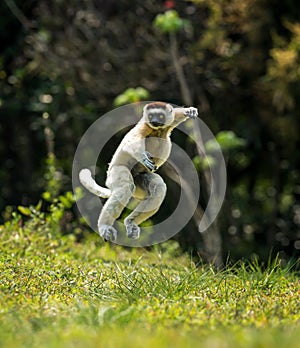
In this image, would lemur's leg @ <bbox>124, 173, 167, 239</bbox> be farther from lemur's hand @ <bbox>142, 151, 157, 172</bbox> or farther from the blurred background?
the blurred background

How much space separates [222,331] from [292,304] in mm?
1159

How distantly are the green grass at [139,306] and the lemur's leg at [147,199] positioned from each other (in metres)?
0.36

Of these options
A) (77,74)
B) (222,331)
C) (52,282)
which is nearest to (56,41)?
(77,74)

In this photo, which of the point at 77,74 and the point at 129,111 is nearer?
the point at 129,111

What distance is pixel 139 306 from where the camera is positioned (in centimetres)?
408

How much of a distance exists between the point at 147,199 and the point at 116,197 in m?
0.28

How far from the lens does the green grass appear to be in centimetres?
330

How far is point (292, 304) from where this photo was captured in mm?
4582

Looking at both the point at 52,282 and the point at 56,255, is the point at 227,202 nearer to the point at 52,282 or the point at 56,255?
the point at 56,255

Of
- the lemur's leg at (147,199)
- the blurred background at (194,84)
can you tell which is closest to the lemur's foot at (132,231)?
the lemur's leg at (147,199)

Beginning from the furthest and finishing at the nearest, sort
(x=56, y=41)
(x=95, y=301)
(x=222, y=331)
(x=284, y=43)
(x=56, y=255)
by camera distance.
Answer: (x=56, y=41) → (x=284, y=43) → (x=56, y=255) → (x=95, y=301) → (x=222, y=331)

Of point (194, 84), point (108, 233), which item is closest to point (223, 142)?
point (194, 84)

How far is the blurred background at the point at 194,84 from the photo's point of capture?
31.1 feet

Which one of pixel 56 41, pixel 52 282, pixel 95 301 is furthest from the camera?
pixel 56 41
